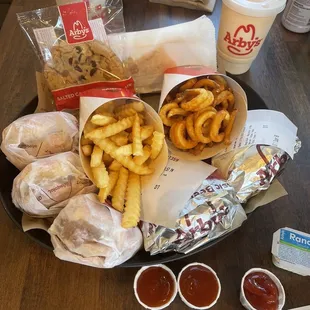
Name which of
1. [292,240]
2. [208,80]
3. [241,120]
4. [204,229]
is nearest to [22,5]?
[208,80]

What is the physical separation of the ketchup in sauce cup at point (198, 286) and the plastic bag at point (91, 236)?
124 millimetres

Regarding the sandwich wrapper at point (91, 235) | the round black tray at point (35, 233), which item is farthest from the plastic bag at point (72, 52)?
the sandwich wrapper at point (91, 235)

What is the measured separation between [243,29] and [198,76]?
265 mm

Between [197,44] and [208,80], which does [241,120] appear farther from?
[197,44]

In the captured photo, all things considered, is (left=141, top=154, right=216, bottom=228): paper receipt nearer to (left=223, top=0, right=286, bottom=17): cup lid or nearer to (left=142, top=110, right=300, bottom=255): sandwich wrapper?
(left=142, top=110, right=300, bottom=255): sandwich wrapper

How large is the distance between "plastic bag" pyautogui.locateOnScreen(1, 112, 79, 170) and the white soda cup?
57cm

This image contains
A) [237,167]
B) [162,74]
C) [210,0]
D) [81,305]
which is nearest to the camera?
[81,305]

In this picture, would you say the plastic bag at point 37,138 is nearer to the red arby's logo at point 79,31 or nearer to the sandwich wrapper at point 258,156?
the red arby's logo at point 79,31

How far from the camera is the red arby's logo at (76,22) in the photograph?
0.90m

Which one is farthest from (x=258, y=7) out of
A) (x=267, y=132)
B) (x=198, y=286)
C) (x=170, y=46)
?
(x=198, y=286)

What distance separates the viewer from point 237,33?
41.6 inches

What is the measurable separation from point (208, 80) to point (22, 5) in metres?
0.96

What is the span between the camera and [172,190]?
812mm

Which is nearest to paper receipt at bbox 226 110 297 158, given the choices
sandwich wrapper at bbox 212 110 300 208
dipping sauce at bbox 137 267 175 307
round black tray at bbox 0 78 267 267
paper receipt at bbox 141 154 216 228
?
sandwich wrapper at bbox 212 110 300 208
